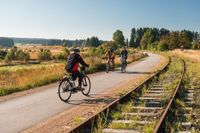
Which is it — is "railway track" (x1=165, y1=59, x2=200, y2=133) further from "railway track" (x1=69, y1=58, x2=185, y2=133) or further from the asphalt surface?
the asphalt surface

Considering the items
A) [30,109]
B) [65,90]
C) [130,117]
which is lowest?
[30,109]

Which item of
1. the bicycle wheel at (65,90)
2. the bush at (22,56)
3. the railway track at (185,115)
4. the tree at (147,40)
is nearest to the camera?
the railway track at (185,115)

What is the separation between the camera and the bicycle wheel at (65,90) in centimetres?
1348

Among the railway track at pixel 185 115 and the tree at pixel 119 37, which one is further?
the tree at pixel 119 37

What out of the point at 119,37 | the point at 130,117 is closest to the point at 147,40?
the point at 119,37

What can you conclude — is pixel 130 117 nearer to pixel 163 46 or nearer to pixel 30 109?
pixel 30 109

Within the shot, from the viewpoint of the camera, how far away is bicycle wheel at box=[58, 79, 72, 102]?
13.5m

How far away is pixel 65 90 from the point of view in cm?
1351

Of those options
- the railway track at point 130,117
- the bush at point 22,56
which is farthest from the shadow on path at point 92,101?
the bush at point 22,56

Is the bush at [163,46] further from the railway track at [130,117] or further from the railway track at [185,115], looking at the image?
the railway track at [130,117]

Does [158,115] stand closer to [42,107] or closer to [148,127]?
[148,127]

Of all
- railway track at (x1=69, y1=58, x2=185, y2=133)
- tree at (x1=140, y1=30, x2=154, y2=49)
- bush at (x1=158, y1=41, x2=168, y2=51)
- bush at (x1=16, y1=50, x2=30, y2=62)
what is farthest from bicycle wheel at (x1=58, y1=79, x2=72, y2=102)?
tree at (x1=140, y1=30, x2=154, y2=49)

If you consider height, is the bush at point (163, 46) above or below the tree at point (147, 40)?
below

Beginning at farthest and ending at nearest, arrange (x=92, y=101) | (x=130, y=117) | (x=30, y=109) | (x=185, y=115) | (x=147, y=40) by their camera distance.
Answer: (x=147, y=40) → (x=92, y=101) → (x=30, y=109) → (x=185, y=115) → (x=130, y=117)
